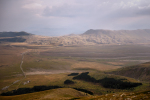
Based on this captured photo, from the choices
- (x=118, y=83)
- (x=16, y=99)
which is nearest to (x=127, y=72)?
(x=118, y=83)

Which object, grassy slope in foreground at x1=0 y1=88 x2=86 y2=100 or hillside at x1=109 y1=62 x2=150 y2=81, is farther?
hillside at x1=109 y1=62 x2=150 y2=81

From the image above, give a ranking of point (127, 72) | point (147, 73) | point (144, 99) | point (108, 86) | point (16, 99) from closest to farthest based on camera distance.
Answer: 1. point (144, 99)
2. point (16, 99)
3. point (108, 86)
4. point (147, 73)
5. point (127, 72)

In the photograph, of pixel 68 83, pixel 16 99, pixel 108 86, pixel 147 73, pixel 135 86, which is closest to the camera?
pixel 16 99

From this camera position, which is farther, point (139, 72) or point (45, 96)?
point (139, 72)

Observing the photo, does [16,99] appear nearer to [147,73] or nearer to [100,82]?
[100,82]

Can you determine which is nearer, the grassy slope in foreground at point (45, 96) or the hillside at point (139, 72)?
the grassy slope in foreground at point (45, 96)

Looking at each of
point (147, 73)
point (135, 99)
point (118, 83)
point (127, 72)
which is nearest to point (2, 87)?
point (118, 83)

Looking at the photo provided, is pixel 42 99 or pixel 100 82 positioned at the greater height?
pixel 42 99

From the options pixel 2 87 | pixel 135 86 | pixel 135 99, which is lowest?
pixel 2 87

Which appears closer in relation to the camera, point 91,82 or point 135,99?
point 135,99
